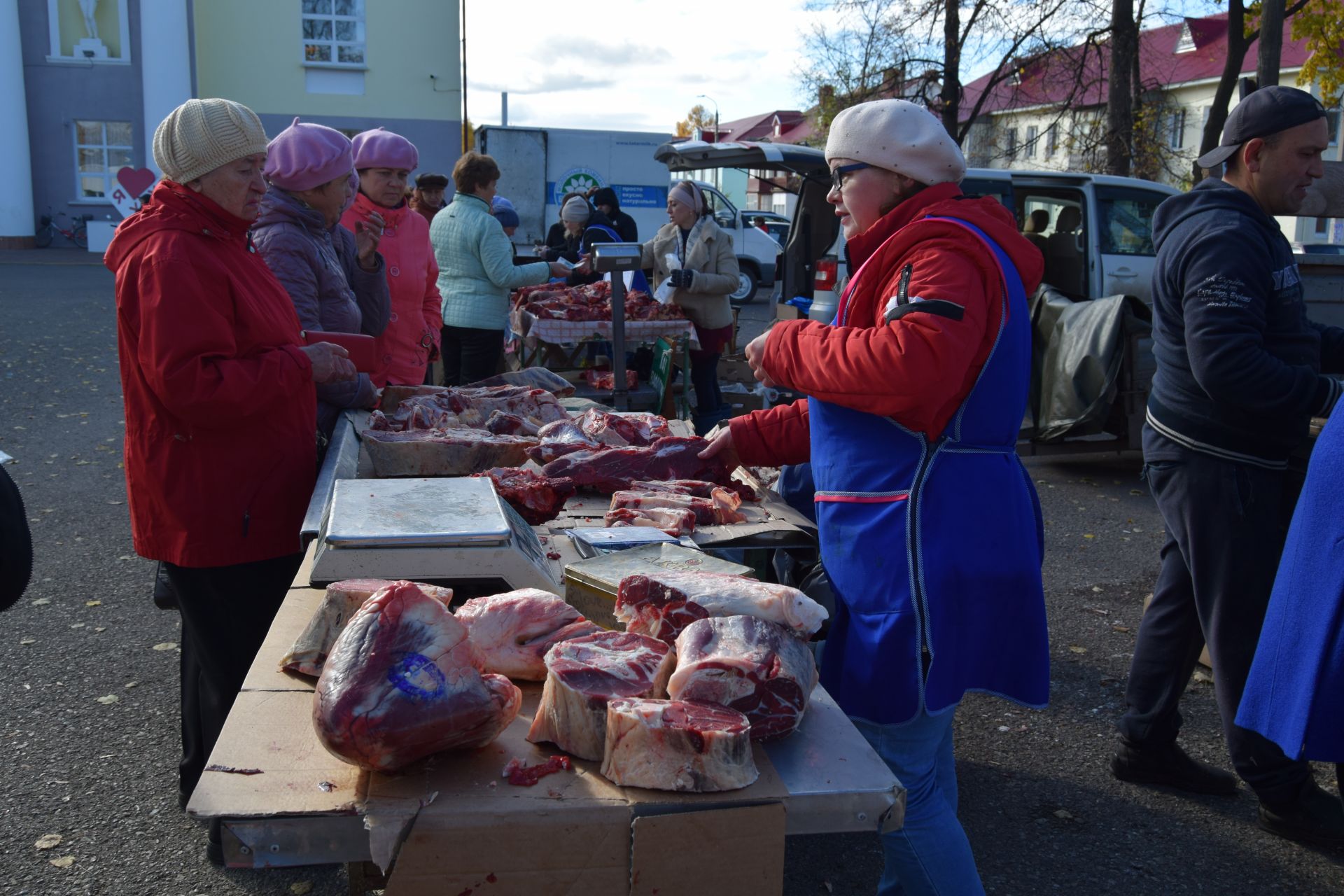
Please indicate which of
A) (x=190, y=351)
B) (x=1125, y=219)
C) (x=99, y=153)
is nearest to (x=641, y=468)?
(x=190, y=351)

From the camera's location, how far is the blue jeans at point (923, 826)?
2346mm

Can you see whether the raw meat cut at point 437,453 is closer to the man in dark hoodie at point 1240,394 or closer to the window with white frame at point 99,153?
the man in dark hoodie at point 1240,394

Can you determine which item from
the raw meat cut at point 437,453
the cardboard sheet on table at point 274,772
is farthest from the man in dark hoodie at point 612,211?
the cardboard sheet on table at point 274,772

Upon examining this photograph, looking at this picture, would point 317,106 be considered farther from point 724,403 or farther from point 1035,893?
point 1035,893

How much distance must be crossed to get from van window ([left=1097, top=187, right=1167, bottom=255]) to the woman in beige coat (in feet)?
12.0

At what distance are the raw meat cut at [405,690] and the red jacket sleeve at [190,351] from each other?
1081mm

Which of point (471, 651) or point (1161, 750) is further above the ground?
point (471, 651)

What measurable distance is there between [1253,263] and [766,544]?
1.58m

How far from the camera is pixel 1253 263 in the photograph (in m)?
2.99

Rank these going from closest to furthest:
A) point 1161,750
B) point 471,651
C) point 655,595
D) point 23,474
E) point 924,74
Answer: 1. point 471,651
2. point 655,595
3. point 1161,750
4. point 23,474
5. point 924,74

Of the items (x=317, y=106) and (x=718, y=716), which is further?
(x=317, y=106)

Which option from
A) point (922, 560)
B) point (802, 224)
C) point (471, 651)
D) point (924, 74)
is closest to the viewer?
point (471, 651)

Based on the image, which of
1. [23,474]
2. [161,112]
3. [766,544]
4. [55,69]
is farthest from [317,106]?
[766,544]

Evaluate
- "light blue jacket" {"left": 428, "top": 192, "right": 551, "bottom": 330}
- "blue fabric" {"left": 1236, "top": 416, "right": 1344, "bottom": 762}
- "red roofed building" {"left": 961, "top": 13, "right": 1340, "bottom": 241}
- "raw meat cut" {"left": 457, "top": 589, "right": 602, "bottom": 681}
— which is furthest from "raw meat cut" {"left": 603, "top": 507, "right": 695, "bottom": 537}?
"red roofed building" {"left": 961, "top": 13, "right": 1340, "bottom": 241}
